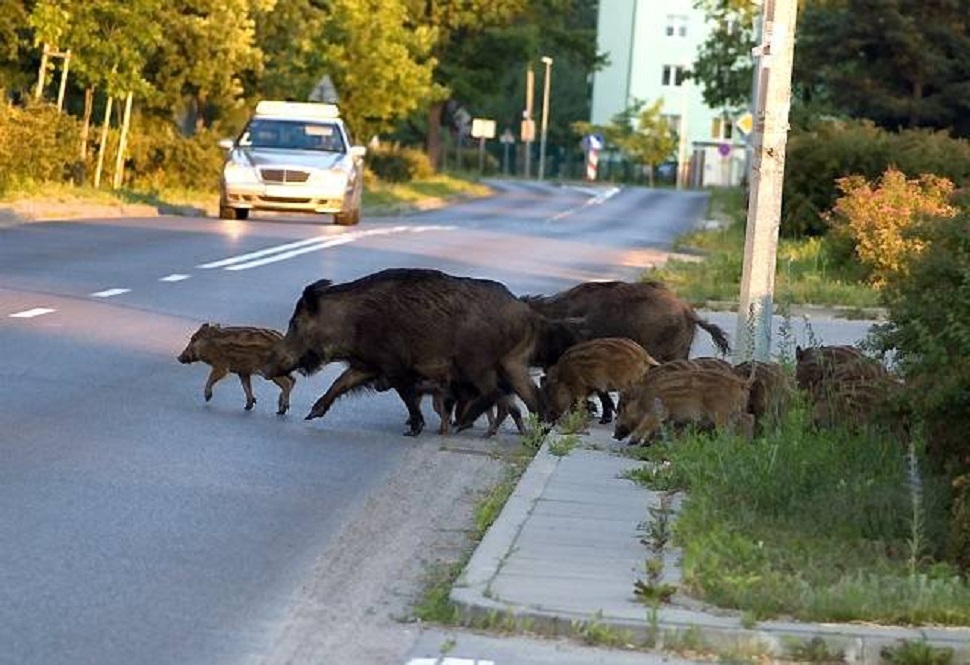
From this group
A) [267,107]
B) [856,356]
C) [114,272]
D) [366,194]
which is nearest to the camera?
[856,356]

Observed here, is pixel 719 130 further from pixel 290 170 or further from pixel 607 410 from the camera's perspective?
pixel 607 410

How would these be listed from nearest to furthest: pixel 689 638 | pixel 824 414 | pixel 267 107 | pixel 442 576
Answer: pixel 689 638 < pixel 442 576 < pixel 824 414 < pixel 267 107

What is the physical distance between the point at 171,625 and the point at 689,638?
1.82 metres

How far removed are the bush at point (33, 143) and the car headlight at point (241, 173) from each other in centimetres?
332

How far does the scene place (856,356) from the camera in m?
13.0

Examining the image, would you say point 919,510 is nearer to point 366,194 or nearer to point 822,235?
point 822,235

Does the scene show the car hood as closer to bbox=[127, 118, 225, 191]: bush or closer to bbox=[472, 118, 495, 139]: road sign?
bbox=[127, 118, 225, 191]: bush

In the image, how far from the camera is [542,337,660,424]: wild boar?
12.9 m

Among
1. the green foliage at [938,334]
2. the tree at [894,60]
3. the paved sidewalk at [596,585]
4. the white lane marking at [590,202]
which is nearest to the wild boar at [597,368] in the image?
the paved sidewalk at [596,585]

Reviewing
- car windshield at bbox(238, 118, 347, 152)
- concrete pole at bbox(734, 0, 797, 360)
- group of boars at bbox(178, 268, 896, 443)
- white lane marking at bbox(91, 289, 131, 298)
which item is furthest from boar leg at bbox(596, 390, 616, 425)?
car windshield at bbox(238, 118, 347, 152)

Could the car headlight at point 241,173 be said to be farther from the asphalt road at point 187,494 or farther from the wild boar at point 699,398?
the wild boar at point 699,398

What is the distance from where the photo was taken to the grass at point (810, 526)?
7984 millimetres

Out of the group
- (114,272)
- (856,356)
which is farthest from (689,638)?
(114,272)

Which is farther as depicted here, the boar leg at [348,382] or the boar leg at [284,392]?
the boar leg at [284,392]
